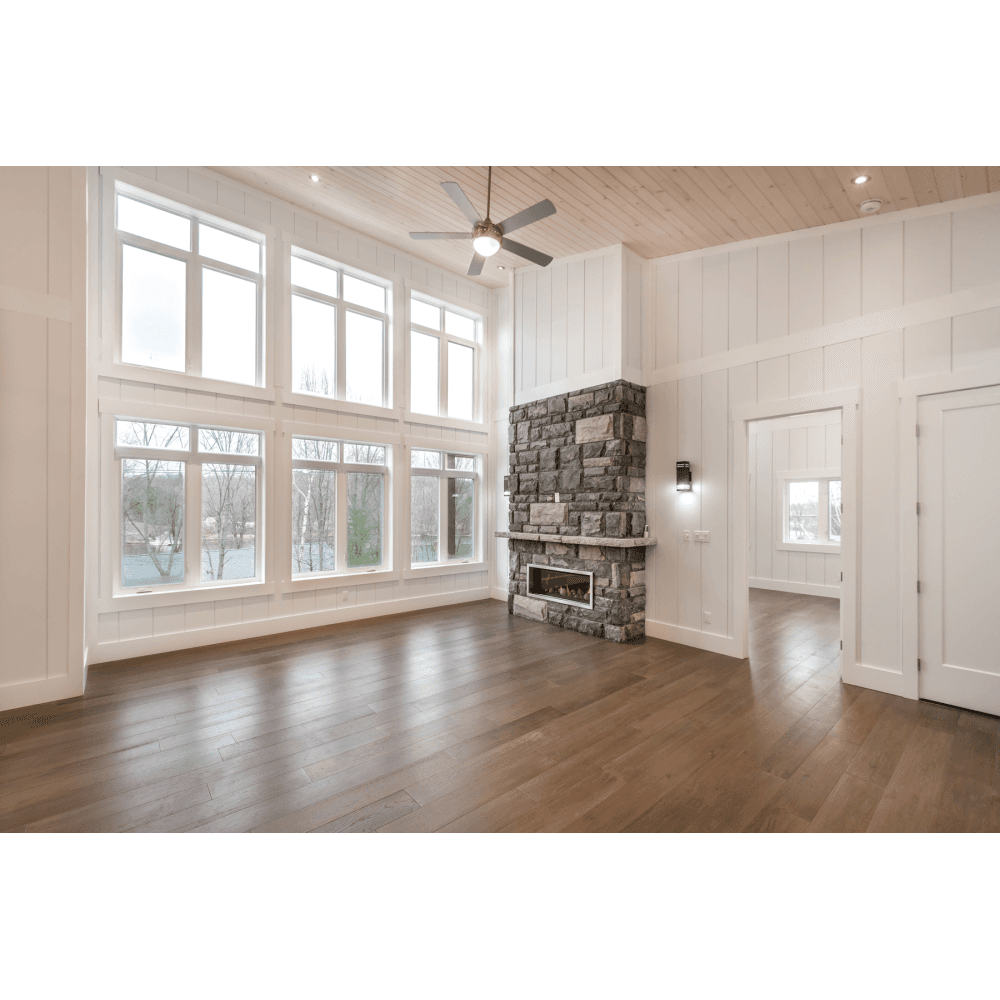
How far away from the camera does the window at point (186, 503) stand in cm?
425

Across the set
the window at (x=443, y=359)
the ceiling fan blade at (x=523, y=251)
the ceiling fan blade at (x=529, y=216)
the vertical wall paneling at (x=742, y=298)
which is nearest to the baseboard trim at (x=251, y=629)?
the window at (x=443, y=359)

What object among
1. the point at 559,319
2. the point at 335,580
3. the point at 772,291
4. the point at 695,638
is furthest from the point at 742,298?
the point at 335,580

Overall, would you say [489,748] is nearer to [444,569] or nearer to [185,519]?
[185,519]

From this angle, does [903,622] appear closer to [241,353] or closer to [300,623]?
[300,623]

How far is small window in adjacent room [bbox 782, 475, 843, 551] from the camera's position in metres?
7.42

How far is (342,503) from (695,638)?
13.5ft

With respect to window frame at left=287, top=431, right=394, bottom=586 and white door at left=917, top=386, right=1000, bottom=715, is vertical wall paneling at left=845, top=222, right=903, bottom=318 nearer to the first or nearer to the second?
white door at left=917, top=386, right=1000, bottom=715

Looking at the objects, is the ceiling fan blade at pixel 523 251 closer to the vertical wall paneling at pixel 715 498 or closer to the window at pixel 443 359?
the vertical wall paneling at pixel 715 498

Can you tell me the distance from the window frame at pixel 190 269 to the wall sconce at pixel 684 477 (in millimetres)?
4374

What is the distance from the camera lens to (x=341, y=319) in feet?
18.3
